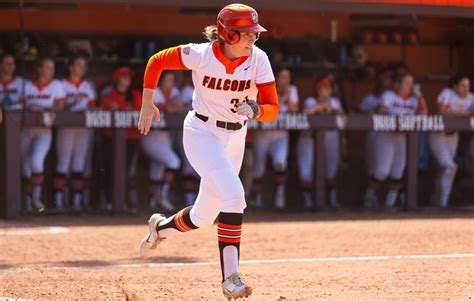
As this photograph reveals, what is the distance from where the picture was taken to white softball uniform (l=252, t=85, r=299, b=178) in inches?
440

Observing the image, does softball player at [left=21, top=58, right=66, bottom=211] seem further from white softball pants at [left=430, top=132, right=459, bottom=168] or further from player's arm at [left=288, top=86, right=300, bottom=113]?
white softball pants at [left=430, top=132, right=459, bottom=168]

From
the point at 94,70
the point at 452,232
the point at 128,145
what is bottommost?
the point at 452,232

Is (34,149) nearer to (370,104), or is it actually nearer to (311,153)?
(311,153)

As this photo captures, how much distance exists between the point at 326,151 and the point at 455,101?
1.79 m

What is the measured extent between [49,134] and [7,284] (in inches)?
164

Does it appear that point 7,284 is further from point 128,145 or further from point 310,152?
point 310,152

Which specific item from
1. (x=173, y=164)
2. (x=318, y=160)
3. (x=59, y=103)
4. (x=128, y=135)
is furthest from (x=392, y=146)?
(x=59, y=103)

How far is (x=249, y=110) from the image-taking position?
5.48m

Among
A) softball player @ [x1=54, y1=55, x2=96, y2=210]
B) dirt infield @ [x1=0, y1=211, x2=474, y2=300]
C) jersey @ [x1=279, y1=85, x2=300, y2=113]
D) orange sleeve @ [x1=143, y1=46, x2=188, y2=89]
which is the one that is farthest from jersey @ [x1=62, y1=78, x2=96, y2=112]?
orange sleeve @ [x1=143, y1=46, x2=188, y2=89]

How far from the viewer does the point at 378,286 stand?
6.36 meters

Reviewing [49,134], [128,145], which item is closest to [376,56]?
[128,145]

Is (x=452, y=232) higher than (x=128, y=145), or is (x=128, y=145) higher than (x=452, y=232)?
(x=128, y=145)

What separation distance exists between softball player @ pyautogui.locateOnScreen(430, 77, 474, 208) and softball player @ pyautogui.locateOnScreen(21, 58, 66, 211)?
14.8ft

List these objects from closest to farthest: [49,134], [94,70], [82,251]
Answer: [82,251]
[49,134]
[94,70]
